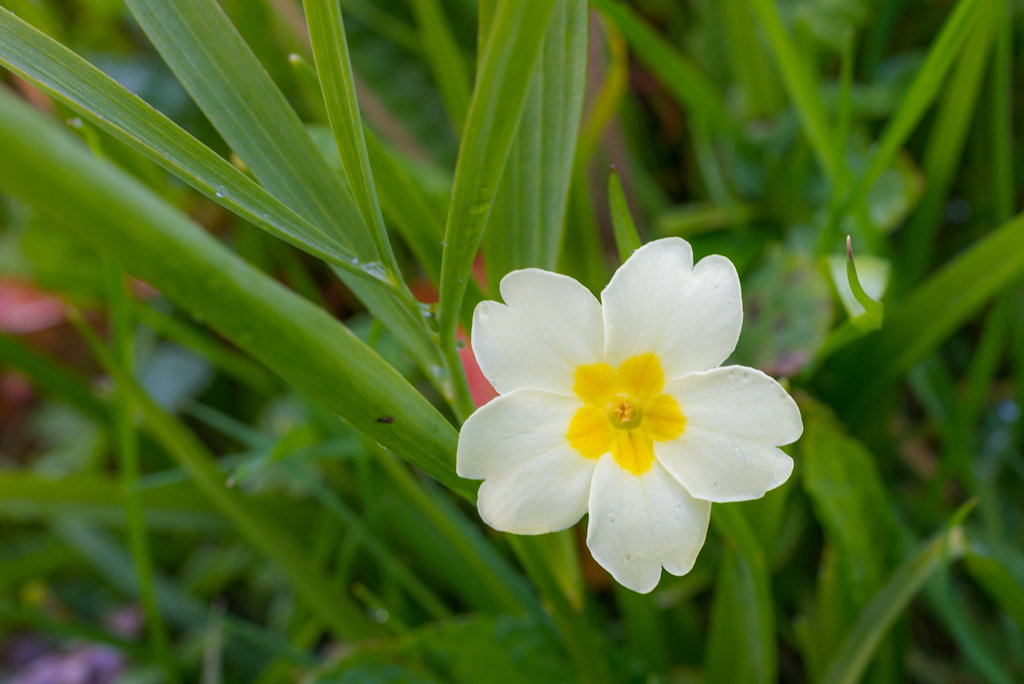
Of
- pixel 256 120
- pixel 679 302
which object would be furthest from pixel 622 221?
pixel 256 120

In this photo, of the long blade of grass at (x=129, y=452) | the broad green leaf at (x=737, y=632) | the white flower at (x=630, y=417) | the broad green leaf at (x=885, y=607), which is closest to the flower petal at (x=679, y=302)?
the white flower at (x=630, y=417)

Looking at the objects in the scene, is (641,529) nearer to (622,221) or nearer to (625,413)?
(625,413)

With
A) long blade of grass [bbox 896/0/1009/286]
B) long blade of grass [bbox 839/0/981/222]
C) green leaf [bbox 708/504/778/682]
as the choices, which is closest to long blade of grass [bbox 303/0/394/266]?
green leaf [bbox 708/504/778/682]

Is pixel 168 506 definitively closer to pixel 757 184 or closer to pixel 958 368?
pixel 757 184

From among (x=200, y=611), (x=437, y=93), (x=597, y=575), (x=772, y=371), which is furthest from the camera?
(x=437, y=93)

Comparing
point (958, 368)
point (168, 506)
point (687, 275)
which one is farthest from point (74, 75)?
point (958, 368)
